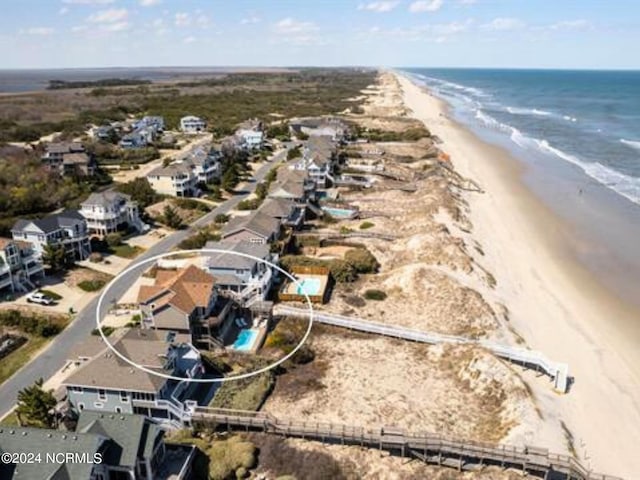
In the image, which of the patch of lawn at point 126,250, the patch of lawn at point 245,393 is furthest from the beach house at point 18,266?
the patch of lawn at point 245,393

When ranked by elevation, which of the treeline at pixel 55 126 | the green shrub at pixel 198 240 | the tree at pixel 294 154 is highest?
the treeline at pixel 55 126

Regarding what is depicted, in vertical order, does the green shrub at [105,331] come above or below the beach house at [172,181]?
below

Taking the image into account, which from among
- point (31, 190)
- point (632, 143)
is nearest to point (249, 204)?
point (31, 190)

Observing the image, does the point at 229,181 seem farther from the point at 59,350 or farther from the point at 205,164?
the point at 59,350

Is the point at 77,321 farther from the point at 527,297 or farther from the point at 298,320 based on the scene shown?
the point at 527,297

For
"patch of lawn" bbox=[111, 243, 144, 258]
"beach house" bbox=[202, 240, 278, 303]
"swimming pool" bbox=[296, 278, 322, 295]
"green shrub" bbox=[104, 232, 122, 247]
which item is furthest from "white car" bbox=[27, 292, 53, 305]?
"swimming pool" bbox=[296, 278, 322, 295]

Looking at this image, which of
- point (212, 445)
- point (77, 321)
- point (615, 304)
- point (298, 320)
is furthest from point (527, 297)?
point (77, 321)

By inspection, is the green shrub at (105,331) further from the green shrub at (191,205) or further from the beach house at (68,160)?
the beach house at (68,160)
